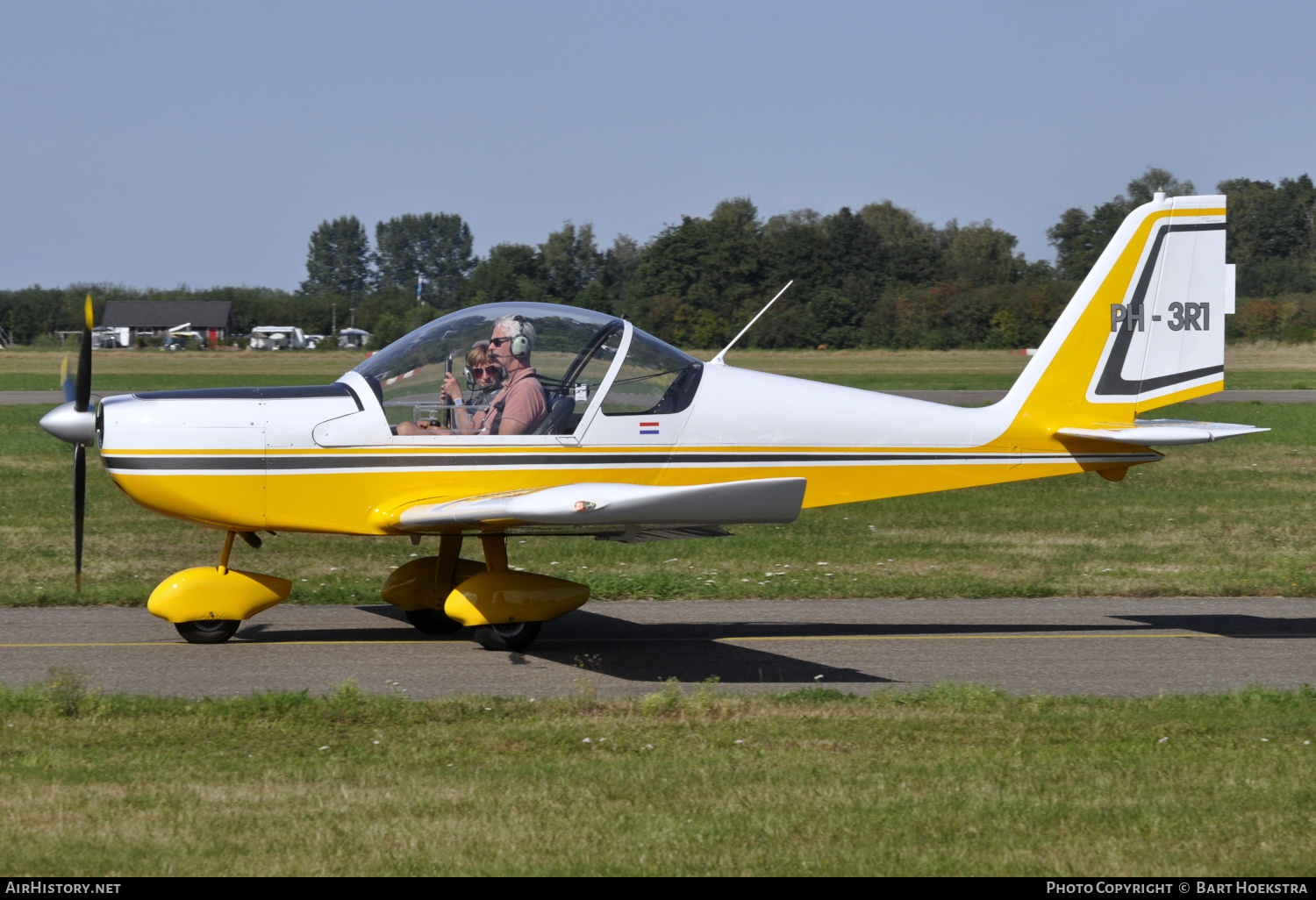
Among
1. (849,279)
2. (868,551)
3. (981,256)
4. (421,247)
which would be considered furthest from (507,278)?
(421,247)

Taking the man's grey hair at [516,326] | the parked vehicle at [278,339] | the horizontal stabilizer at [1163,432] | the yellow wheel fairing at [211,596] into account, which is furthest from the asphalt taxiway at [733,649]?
the parked vehicle at [278,339]

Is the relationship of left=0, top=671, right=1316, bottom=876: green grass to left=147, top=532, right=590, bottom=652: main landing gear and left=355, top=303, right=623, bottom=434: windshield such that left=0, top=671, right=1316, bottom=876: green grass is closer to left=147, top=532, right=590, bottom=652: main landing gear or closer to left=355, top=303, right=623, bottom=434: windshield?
left=147, top=532, right=590, bottom=652: main landing gear

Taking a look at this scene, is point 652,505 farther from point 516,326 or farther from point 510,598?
point 516,326

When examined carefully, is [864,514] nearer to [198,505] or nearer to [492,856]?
[198,505]

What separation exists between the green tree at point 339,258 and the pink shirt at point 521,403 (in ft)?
524

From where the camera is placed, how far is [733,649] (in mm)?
8469

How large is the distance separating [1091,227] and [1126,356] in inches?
2843

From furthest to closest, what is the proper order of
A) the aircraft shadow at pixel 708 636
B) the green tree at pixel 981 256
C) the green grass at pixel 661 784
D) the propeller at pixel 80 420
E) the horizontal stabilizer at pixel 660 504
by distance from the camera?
the green tree at pixel 981 256, the propeller at pixel 80 420, the aircraft shadow at pixel 708 636, the horizontal stabilizer at pixel 660 504, the green grass at pixel 661 784

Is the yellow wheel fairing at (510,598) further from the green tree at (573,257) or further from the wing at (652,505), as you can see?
the green tree at (573,257)

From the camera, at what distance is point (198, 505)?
7.96 m

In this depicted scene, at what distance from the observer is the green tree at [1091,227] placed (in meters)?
71.3

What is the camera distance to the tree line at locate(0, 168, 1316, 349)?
60.0 meters

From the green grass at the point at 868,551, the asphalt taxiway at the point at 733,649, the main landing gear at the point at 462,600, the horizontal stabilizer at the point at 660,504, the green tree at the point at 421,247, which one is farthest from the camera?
the green tree at the point at 421,247

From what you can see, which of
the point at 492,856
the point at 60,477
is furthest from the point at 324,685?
the point at 60,477
